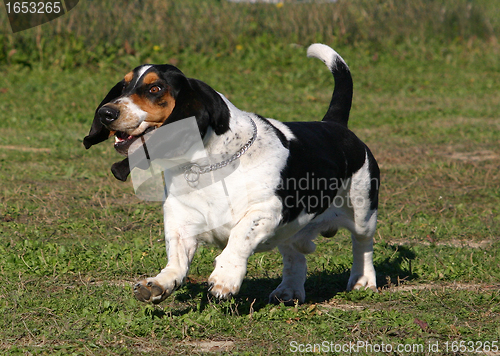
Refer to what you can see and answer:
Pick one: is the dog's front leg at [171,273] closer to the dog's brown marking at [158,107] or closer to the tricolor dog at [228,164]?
the tricolor dog at [228,164]

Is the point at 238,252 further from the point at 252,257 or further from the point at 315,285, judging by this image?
the point at 252,257

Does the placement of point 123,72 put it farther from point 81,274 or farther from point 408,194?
point 81,274

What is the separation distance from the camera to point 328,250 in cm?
555

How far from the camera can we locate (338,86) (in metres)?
5.01

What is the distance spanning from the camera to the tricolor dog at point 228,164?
344cm

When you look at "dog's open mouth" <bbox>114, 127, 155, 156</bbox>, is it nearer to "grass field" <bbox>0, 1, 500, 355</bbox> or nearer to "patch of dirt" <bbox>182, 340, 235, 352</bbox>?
"grass field" <bbox>0, 1, 500, 355</bbox>

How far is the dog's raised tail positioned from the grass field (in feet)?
3.94

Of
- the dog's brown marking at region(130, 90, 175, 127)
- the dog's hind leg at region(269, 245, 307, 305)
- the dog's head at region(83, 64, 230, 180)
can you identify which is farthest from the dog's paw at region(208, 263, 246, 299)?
the dog's hind leg at region(269, 245, 307, 305)

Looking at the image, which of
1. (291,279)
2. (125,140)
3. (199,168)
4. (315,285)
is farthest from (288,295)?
(125,140)

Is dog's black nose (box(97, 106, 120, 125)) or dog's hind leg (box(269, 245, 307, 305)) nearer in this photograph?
dog's black nose (box(97, 106, 120, 125))

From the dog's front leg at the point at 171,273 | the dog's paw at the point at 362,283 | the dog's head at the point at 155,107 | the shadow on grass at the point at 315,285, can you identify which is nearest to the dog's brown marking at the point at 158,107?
the dog's head at the point at 155,107

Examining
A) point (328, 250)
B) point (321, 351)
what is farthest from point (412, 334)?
point (328, 250)

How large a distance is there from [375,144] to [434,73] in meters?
5.88

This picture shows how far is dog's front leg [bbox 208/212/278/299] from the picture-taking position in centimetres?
335
